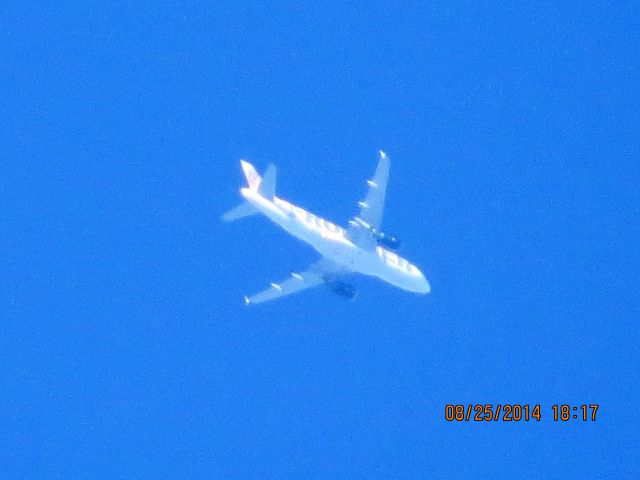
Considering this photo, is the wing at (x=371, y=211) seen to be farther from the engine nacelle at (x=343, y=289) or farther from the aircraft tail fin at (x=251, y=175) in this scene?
the aircraft tail fin at (x=251, y=175)

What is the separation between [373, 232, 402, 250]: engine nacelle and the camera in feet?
175

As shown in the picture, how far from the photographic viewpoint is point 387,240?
53344 mm

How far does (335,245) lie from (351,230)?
1428mm

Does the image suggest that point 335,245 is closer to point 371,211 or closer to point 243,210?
point 371,211

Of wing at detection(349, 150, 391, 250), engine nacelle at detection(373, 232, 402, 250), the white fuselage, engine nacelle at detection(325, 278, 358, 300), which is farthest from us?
engine nacelle at detection(325, 278, 358, 300)

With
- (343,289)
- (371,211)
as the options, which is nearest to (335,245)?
(371,211)

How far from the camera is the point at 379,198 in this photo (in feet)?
171

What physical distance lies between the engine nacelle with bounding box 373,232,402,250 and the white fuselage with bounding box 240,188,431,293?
111 centimetres

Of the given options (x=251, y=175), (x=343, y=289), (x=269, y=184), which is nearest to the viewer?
(x=269, y=184)

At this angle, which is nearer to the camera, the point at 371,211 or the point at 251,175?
the point at 371,211

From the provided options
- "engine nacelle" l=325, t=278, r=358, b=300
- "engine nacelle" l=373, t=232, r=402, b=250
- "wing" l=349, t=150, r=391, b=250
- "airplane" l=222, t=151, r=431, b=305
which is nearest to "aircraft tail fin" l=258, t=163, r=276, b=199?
"airplane" l=222, t=151, r=431, b=305

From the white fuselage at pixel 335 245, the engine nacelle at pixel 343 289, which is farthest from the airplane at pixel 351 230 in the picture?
the engine nacelle at pixel 343 289

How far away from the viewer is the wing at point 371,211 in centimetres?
5138

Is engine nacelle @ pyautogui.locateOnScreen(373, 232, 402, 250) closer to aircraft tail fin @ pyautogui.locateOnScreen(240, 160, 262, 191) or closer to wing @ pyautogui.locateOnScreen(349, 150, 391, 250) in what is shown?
wing @ pyautogui.locateOnScreen(349, 150, 391, 250)
